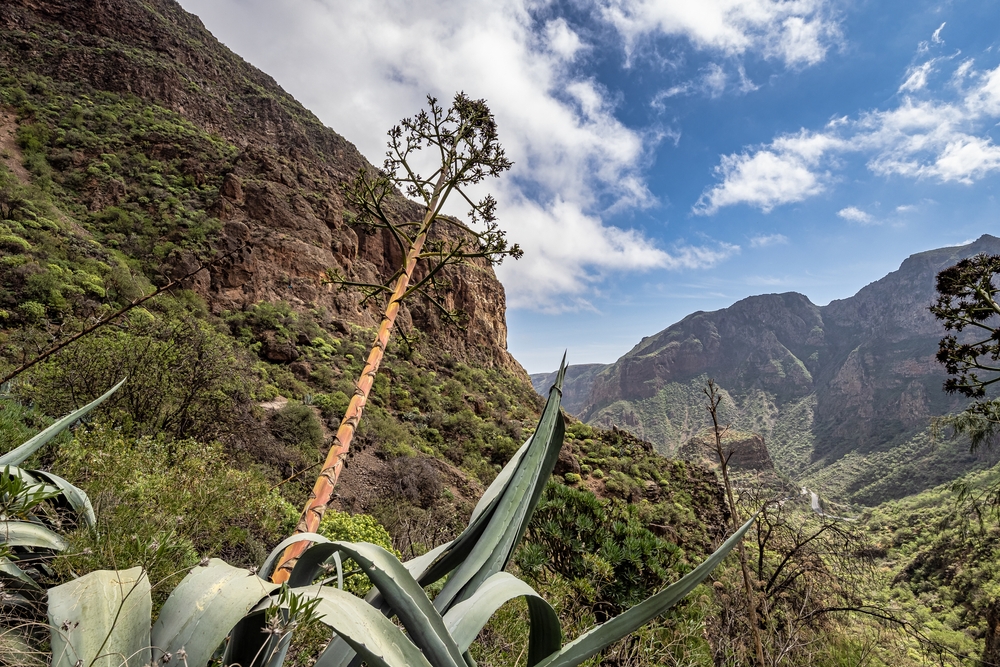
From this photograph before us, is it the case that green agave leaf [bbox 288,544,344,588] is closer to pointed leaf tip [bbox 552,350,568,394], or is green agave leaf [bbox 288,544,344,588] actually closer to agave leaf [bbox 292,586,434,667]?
agave leaf [bbox 292,586,434,667]

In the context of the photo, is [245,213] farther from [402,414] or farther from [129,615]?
[129,615]

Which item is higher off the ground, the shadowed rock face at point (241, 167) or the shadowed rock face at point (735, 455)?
the shadowed rock face at point (241, 167)

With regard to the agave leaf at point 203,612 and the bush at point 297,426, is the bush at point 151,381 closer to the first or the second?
the bush at point 297,426

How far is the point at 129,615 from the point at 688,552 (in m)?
10.6

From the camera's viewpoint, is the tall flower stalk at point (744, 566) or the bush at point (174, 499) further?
the bush at point (174, 499)

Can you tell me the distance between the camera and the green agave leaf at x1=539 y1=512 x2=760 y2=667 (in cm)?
102

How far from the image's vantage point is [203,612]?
843mm

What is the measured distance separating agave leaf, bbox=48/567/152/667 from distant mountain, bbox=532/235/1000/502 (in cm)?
4570

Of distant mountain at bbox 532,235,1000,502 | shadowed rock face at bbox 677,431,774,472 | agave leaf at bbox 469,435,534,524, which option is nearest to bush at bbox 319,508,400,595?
shadowed rock face at bbox 677,431,774,472

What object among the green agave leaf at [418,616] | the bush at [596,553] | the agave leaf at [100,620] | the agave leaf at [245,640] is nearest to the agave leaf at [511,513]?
the green agave leaf at [418,616]

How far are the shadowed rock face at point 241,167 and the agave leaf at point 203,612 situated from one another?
13880mm

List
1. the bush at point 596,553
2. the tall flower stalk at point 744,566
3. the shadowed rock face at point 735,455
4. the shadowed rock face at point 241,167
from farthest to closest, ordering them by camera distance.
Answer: the shadowed rock face at point 241,167
the bush at point 596,553
the shadowed rock face at point 735,455
the tall flower stalk at point 744,566

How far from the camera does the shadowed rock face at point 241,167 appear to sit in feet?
61.9

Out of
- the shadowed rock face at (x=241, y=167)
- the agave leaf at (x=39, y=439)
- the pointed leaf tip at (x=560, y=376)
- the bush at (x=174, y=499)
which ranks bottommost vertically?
the bush at (x=174, y=499)
